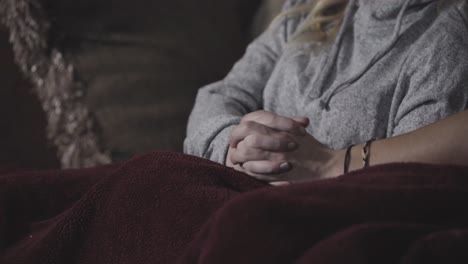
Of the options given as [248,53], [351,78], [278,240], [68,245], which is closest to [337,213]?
[278,240]

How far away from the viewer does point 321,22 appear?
3.36 ft

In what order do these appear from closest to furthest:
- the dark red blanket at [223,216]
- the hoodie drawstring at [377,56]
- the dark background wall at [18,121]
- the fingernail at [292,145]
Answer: the dark red blanket at [223,216] < the fingernail at [292,145] < the hoodie drawstring at [377,56] < the dark background wall at [18,121]

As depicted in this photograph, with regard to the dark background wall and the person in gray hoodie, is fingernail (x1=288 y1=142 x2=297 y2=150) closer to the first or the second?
the person in gray hoodie

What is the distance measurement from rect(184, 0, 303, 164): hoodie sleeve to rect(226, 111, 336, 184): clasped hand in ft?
0.34

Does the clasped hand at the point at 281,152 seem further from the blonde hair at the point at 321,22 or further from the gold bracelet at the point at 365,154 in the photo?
the blonde hair at the point at 321,22

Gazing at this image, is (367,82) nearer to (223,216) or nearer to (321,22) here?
(321,22)

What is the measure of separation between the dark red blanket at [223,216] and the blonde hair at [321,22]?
0.42 metres

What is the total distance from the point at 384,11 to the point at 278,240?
56cm

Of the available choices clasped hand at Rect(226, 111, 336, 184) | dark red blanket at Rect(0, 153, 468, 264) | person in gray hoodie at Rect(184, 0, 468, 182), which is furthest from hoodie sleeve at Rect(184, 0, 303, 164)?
dark red blanket at Rect(0, 153, 468, 264)

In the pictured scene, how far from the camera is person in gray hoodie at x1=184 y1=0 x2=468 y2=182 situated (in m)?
0.79

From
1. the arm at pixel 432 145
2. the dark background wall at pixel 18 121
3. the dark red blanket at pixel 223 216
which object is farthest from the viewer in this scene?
the dark background wall at pixel 18 121

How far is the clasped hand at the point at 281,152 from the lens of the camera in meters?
0.77

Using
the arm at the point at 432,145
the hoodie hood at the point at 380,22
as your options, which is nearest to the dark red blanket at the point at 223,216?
the arm at the point at 432,145

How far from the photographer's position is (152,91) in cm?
108
